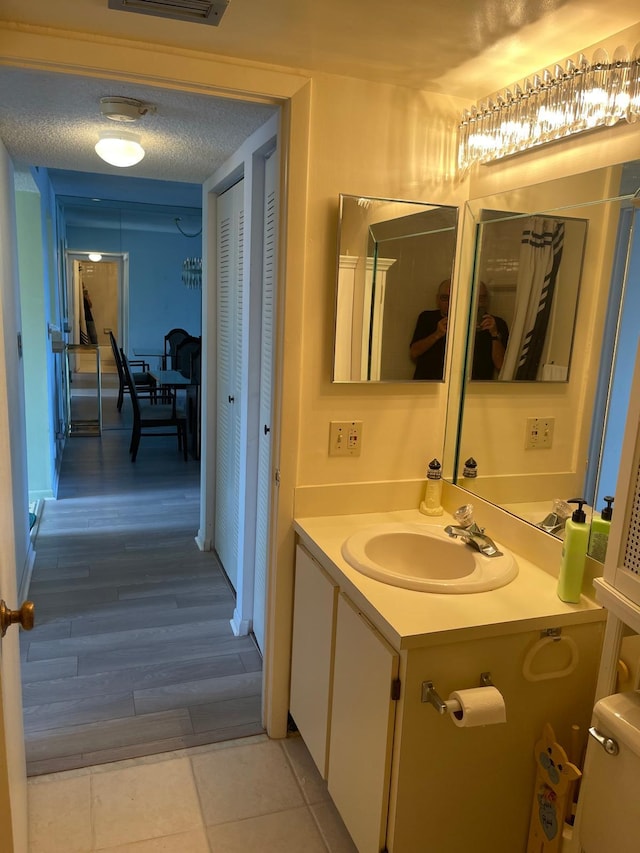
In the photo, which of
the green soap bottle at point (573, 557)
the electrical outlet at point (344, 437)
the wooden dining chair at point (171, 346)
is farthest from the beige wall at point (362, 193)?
the wooden dining chair at point (171, 346)

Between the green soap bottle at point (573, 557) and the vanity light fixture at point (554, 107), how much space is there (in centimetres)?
93

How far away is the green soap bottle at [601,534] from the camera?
153 centimetres

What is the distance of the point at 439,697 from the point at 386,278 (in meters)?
1.20

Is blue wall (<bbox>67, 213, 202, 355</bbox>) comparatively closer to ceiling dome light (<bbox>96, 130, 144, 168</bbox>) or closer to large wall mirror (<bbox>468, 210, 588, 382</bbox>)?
ceiling dome light (<bbox>96, 130, 144, 168</bbox>)

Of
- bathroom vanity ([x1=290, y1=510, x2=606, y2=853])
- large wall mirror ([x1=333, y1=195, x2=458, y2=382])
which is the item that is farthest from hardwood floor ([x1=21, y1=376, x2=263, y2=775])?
large wall mirror ([x1=333, y1=195, x2=458, y2=382])

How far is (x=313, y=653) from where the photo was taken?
1934mm

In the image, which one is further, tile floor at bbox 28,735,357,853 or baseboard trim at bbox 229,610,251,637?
baseboard trim at bbox 229,610,251,637

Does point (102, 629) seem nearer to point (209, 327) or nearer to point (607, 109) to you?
point (209, 327)

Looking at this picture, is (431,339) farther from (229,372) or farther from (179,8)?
(229,372)

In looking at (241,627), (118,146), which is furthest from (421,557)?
(118,146)

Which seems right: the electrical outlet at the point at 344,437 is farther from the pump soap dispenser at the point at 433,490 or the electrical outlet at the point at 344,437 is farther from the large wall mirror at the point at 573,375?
the large wall mirror at the point at 573,375

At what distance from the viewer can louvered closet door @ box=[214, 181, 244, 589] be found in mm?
3031

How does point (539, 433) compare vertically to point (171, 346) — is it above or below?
above

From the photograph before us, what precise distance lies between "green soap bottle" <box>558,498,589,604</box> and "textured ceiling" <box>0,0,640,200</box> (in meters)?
1.14
